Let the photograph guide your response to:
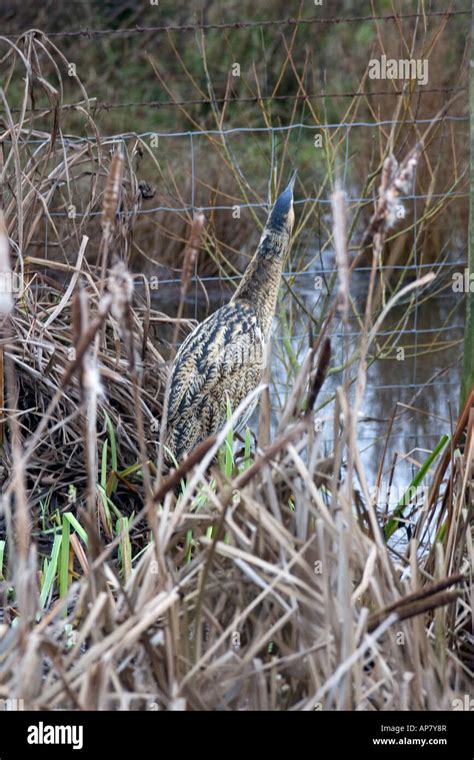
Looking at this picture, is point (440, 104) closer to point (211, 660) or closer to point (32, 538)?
point (32, 538)

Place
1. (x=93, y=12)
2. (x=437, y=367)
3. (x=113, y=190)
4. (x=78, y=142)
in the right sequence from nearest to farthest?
(x=113, y=190), (x=78, y=142), (x=437, y=367), (x=93, y=12)

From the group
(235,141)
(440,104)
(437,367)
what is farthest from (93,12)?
(437,367)

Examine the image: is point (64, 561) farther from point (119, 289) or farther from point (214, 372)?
point (119, 289)

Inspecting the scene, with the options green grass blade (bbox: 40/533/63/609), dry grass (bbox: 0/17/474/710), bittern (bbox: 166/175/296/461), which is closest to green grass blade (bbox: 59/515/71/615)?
green grass blade (bbox: 40/533/63/609)

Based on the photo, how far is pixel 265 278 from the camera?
438cm

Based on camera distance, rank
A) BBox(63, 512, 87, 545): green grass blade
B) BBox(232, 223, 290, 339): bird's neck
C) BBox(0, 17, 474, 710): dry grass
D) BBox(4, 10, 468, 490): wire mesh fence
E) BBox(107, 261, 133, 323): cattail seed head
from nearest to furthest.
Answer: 1. BBox(107, 261, 133, 323): cattail seed head
2. BBox(0, 17, 474, 710): dry grass
3. BBox(63, 512, 87, 545): green grass blade
4. BBox(232, 223, 290, 339): bird's neck
5. BBox(4, 10, 468, 490): wire mesh fence

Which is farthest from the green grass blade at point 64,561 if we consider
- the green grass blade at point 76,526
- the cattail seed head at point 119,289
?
the cattail seed head at point 119,289

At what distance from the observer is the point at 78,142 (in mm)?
4352

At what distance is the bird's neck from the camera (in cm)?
435

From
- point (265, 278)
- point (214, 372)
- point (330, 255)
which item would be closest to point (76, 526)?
point (214, 372)

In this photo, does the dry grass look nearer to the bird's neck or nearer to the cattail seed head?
the cattail seed head

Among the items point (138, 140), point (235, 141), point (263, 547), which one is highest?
point (235, 141)
